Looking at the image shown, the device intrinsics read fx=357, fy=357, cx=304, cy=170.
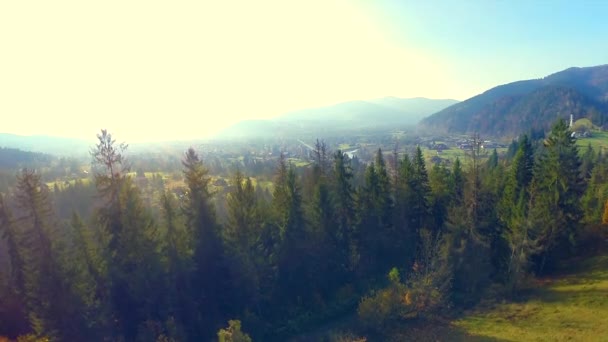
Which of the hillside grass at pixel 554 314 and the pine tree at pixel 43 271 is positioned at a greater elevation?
the pine tree at pixel 43 271

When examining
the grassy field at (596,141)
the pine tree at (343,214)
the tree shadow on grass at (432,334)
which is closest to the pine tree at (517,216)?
→ the tree shadow on grass at (432,334)

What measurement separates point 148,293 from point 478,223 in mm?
27767

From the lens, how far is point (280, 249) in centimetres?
3091

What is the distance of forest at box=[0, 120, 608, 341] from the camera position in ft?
73.9

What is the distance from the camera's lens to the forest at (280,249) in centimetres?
2253

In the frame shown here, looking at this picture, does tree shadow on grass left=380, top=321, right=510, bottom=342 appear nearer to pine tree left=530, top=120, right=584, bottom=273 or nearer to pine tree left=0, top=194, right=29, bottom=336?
pine tree left=530, top=120, right=584, bottom=273

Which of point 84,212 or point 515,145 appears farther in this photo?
point 515,145

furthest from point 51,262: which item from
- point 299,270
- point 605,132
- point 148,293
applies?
point 605,132

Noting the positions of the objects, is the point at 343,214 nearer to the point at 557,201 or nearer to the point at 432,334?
the point at 432,334

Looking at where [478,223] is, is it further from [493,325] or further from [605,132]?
[605,132]

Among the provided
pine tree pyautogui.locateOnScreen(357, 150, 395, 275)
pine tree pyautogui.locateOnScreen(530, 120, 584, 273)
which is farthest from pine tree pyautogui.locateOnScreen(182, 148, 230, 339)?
pine tree pyautogui.locateOnScreen(530, 120, 584, 273)

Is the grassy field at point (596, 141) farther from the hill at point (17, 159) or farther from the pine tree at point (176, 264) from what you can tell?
the hill at point (17, 159)

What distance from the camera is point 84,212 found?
197 ft

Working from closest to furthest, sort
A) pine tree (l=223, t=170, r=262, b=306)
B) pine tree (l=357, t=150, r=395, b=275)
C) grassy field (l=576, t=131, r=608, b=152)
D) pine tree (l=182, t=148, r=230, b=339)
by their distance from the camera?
pine tree (l=182, t=148, r=230, b=339), pine tree (l=223, t=170, r=262, b=306), pine tree (l=357, t=150, r=395, b=275), grassy field (l=576, t=131, r=608, b=152)
